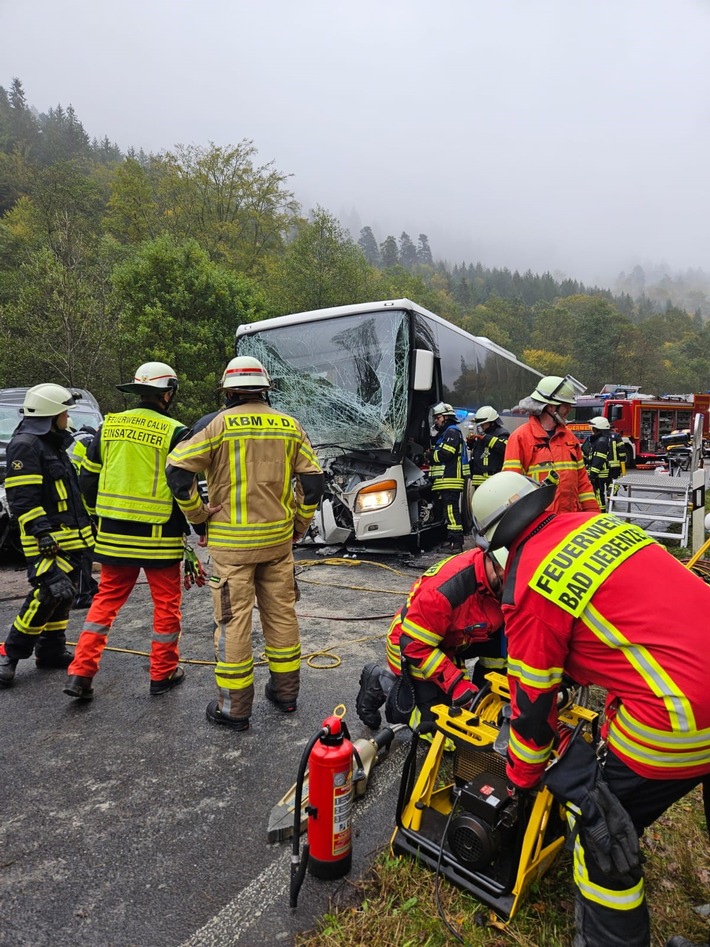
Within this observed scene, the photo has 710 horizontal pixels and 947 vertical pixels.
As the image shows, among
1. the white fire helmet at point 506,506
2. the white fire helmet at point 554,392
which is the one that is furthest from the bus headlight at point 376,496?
the white fire helmet at point 506,506

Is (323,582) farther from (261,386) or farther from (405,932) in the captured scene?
(405,932)

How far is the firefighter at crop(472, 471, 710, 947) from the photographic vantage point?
166 centimetres

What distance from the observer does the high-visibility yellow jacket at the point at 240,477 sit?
10.6 feet

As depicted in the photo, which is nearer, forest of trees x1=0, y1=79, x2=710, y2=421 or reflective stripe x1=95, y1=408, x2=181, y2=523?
reflective stripe x1=95, y1=408, x2=181, y2=523

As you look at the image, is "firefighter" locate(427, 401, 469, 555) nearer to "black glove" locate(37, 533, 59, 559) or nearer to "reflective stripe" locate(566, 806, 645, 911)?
"black glove" locate(37, 533, 59, 559)

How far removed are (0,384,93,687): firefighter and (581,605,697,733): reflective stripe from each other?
3235mm

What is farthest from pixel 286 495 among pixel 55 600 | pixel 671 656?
pixel 671 656

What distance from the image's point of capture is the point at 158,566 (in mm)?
3537

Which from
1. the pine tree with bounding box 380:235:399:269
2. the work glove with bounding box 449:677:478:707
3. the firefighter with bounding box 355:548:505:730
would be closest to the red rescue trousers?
the firefighter with bounding box 355:548:505:730

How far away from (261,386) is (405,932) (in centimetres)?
258

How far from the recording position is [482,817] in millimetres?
2021

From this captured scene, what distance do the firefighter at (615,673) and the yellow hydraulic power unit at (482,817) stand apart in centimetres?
17

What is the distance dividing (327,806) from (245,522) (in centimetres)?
155

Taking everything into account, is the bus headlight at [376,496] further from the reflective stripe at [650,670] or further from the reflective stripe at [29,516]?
the reflective stripe at [650,670]
